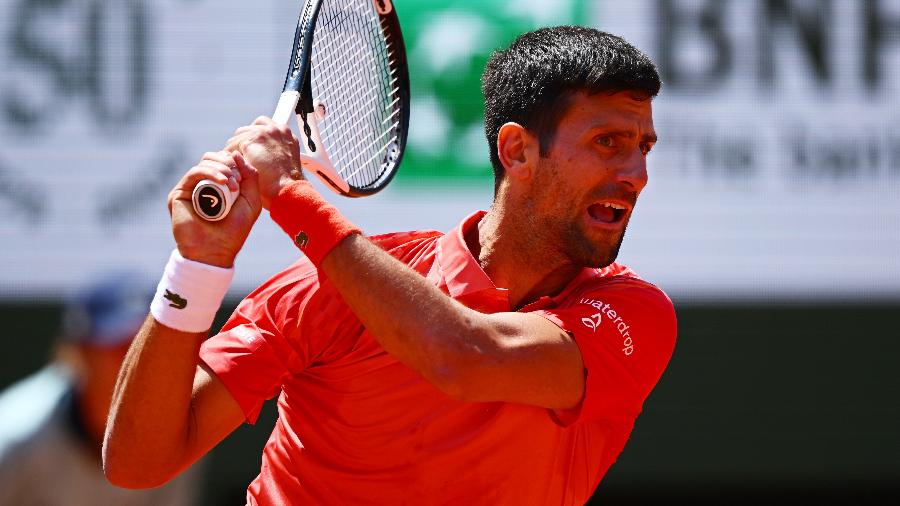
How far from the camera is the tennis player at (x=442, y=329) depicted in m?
2.37

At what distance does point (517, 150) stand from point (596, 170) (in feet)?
0.83

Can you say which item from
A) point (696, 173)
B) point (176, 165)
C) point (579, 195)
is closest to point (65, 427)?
point (579, 195)

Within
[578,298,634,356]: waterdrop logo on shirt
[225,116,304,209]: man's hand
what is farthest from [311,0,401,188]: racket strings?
[578,298,634,356]: waterdrop logo on shirt

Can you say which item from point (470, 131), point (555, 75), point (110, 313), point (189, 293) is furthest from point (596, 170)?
point (470, 131)

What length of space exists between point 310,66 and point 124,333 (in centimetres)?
178

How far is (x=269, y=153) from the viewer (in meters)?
2.42

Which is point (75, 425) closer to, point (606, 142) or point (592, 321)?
point (592, 321)

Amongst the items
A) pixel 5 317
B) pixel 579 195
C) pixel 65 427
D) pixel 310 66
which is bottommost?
pixel 5 317

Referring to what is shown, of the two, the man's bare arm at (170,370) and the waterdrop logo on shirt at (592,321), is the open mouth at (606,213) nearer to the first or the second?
the waterdrop logo on shirt at (592,321)

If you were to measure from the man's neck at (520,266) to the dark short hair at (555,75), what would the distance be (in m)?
0.17

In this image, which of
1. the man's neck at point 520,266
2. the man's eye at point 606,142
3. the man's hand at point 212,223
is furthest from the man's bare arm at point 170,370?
the man's eye at point 606,142

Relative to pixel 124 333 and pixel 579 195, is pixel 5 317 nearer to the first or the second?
pixel 124 333

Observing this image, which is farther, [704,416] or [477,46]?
[704,416]

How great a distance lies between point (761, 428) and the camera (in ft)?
22.0
